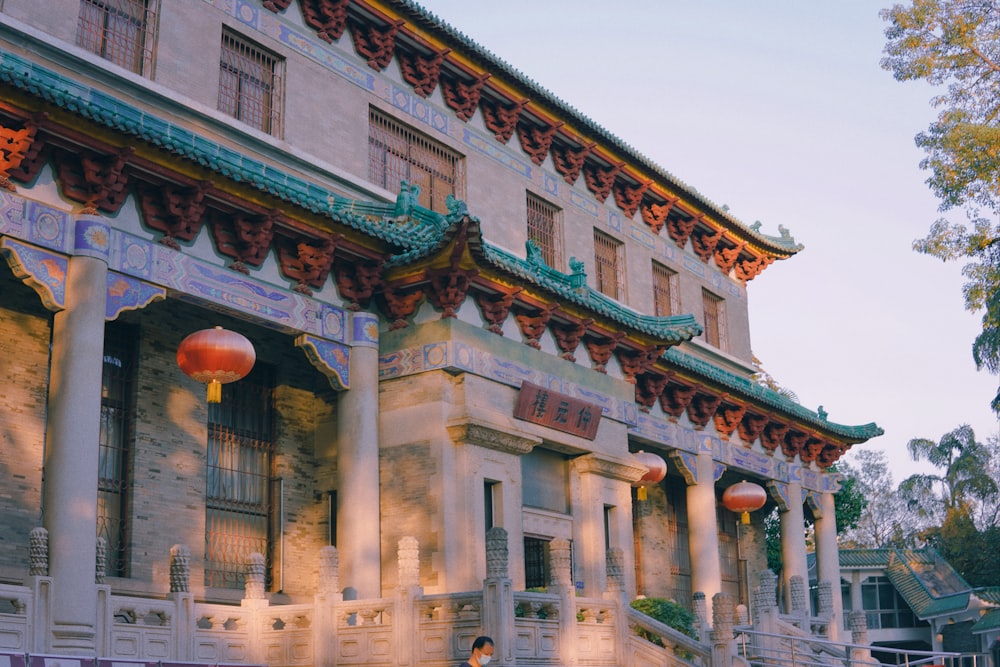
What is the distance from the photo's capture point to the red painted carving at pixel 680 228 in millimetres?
24328

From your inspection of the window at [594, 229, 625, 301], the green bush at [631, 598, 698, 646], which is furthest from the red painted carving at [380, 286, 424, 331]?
the window at [594, 229, 625, 301]

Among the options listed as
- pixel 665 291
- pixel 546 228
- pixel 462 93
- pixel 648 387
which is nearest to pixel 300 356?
pixel 462 93

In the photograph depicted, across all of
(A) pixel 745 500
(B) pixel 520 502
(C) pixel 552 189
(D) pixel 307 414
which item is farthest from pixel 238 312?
(A) pixel 745 500

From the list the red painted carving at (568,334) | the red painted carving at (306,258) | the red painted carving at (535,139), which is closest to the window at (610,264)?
the red painted carving at (535,139)

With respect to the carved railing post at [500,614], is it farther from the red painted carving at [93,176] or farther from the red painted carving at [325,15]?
the red painted carving at [325,15]

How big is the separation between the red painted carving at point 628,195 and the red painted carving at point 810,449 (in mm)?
6264

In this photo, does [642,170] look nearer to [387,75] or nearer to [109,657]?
[387,75]

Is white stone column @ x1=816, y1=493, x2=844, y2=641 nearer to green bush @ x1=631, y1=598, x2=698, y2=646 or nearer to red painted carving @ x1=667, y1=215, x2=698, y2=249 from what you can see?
red painted carving @ x1=667, y1=215, x2=698, y2=249

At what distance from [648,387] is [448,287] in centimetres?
634

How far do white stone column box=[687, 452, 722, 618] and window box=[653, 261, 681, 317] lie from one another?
3.65 metres

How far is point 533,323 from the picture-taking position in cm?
1549

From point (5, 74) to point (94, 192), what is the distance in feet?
5.23

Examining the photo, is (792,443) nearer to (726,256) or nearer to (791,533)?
(791,533)

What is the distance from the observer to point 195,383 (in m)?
14.0
